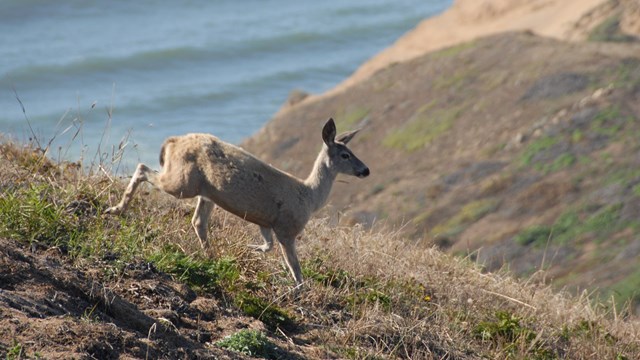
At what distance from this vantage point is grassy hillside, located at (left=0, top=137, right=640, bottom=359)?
754 cm

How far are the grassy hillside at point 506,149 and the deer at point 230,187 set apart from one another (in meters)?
10.3

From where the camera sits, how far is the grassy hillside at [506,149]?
23.8m

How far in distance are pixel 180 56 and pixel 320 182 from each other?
3896 centimetres

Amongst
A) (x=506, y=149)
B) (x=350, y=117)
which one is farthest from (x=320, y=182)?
(x=350, y=117)

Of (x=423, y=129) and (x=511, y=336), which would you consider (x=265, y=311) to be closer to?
(x=511, y=336)

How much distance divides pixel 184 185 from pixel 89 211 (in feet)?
2.66

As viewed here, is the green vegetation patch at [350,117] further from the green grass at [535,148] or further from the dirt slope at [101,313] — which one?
the dirt slope at [101,313]

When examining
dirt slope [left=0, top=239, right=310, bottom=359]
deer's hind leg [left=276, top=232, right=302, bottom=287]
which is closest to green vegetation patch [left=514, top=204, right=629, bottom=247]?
deer's hind leg [left=276, top=232, right=302, bottom=287]

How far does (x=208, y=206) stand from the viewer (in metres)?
10.1

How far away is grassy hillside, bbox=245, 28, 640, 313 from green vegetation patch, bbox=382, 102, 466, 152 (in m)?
0.04

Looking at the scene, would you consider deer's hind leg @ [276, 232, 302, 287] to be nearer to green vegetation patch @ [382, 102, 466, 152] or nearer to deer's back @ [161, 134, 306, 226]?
deer's back @ [161, 134, 306, 226]

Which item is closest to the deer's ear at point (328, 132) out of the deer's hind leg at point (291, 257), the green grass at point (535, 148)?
the deer's hind leg at point (291, 257)

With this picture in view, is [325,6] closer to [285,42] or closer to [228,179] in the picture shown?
[285,42]

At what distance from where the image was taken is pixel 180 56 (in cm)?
4875
